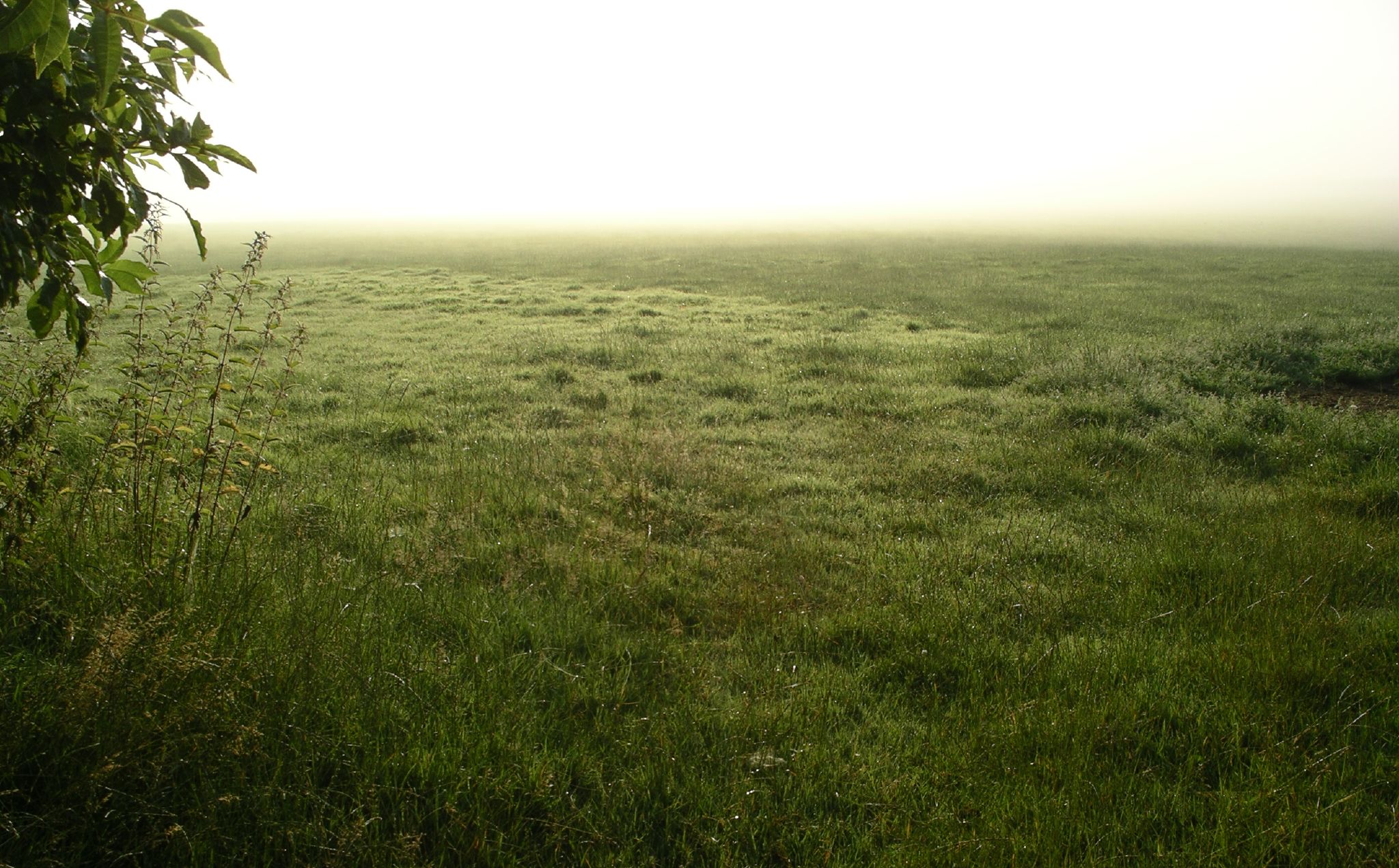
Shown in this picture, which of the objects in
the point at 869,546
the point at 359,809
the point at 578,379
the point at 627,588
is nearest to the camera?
the point at 359,809

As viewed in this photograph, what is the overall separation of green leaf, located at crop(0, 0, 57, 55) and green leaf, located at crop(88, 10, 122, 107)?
0.68ft

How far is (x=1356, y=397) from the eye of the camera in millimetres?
10039

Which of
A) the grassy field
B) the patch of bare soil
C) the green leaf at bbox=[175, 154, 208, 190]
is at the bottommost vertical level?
the grassy field

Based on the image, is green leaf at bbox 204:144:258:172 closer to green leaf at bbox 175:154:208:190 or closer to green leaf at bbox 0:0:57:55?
green leaf at bbox 175:154:208:190

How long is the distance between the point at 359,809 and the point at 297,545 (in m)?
2.42

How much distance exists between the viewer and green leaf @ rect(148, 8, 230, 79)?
216 centimetres

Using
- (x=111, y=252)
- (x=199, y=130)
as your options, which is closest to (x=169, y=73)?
(x=199, y=130)

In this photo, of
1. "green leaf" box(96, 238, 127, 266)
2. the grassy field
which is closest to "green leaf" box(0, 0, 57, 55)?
"green leaf" box(96, 238, 127, 266)

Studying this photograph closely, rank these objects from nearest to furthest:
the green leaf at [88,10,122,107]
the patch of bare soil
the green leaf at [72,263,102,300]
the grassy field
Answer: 1. the green leaf at [88,10,122,107]
2. the green leaf at [72,263,102,300]
3. the grassy field
4. the patch of bare soil

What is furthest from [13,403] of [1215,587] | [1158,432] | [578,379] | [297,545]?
[1158,432]

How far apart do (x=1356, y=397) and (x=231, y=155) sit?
12.6m

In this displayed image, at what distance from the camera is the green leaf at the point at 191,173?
103 inches

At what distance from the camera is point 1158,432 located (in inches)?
345

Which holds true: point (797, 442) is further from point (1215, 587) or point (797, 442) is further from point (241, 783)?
point (241, 783)
